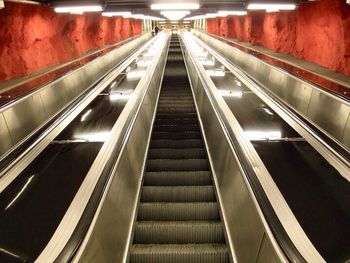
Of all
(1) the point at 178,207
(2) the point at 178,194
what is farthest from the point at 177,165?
(1) the point at 178,207

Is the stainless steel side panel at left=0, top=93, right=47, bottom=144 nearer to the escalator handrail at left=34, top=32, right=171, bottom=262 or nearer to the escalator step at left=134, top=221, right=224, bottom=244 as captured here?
the escalator handrail at left=34, top=32, right=171, bottom=262

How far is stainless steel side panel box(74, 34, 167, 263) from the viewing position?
80.2 inches

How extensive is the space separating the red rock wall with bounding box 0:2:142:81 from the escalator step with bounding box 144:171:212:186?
4686mm

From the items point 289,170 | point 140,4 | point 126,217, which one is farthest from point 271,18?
point 126,217

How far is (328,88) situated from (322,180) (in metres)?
2.90

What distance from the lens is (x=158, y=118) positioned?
647 centimetres

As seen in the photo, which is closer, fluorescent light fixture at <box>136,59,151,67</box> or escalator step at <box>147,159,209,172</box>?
escalator step at <box>147,159,209,172</box>

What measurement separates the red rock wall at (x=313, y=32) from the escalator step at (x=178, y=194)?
4.96 metres

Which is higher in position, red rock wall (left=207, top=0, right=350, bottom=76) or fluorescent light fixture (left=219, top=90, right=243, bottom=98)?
red rock wall (left=207, top=0, right=350, bottom=76)

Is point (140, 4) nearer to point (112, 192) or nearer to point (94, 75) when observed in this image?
point (94, 75)

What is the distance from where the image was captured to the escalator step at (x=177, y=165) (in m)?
4.49

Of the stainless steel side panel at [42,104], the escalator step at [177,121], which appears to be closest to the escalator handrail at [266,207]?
the escalator step at [177,121]

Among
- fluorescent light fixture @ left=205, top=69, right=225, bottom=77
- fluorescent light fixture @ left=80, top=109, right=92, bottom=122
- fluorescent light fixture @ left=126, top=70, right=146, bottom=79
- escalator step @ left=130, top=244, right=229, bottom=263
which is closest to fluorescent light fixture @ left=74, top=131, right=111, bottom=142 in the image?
fluorescent light fixture @ left=80, top=109, right=92, bottom=122

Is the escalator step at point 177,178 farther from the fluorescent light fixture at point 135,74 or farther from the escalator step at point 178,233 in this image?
the fluorescent light fixture at point 135,74
